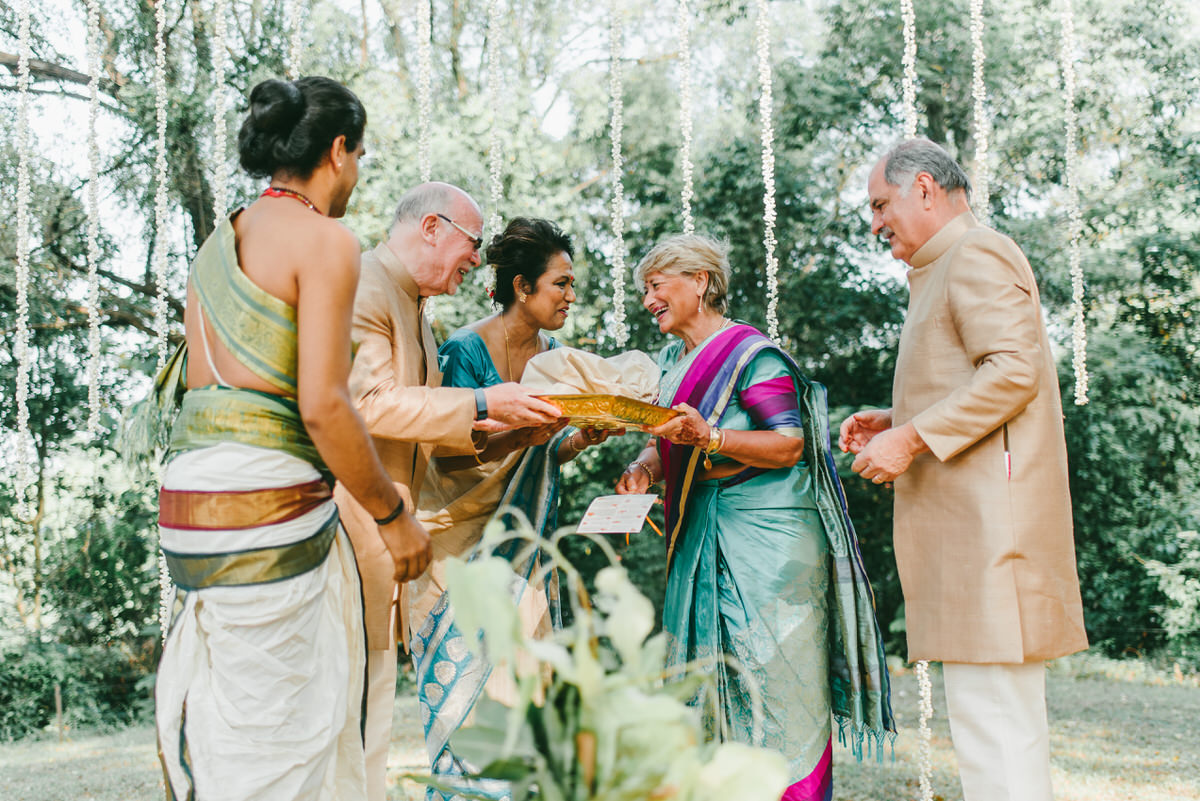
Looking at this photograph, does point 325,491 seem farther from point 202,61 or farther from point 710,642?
point 202,61

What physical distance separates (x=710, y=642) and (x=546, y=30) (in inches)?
353

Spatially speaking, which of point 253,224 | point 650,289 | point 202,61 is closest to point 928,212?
point 650,289

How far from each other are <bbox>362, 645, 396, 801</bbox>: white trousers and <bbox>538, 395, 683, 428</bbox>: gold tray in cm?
83

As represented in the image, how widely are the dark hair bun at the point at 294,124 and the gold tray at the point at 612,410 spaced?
82 cm

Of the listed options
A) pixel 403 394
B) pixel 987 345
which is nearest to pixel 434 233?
pixel 403 394

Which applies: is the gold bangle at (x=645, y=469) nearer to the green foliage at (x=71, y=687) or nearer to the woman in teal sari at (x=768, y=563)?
the woman in teal sari at (x=768, y=563)

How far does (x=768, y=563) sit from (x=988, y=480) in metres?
0.65

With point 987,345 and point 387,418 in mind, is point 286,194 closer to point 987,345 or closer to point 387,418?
point 387,418

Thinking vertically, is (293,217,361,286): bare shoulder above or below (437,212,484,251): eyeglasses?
below

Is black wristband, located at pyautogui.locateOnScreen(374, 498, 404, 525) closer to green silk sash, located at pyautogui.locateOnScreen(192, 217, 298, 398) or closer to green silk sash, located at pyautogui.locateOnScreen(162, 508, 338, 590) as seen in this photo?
green silk sash, located at pyautogui.locateOnScreen(162, 508, 338, 590)

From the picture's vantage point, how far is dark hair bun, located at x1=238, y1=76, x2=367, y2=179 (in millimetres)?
1872

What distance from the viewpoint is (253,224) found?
184 cm

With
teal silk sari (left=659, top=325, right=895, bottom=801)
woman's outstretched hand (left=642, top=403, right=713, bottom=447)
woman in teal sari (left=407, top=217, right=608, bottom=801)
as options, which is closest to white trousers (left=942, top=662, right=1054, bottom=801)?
teal silk sari (left=659, top=325, right=895, bottom=801)

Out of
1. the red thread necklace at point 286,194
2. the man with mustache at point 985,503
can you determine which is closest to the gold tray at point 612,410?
the man with mustache at point 985,503
